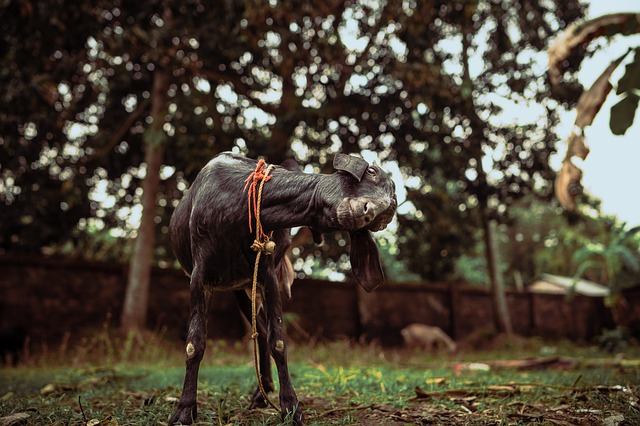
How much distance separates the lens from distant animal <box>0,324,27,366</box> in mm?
8445

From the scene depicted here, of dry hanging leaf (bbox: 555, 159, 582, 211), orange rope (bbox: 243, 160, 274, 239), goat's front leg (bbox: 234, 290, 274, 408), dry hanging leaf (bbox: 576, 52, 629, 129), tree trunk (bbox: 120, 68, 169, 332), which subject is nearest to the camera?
orange rope (bbox: 243, 160, 274, 239)

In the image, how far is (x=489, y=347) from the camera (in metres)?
12.6

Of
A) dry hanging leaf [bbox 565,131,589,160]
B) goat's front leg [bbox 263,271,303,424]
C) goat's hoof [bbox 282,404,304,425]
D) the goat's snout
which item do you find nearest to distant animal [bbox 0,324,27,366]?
goat's front leg [bbox 263,271,303,424]

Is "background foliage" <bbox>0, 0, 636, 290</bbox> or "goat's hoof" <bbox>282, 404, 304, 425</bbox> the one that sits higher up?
"background foliage" <bbox>0, 0, 636, 290</bbox>

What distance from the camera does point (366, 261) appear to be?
2.77 meters

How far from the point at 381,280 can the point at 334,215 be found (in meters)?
0.48

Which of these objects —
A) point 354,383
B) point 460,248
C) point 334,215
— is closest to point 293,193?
point 334,215

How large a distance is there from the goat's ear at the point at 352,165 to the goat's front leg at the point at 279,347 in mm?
806

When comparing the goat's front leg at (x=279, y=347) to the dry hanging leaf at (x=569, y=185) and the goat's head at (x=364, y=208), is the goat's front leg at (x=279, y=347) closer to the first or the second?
the goat's head at (x=364, y=208)

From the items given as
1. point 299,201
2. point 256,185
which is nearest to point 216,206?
point 256,185

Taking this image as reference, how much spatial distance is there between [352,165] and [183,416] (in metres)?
1.56

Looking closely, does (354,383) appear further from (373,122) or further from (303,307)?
(303,307)

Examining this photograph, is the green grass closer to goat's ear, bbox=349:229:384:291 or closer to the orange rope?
goat's ear, bbox=349:229:384:291

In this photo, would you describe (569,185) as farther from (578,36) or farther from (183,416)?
(183,416)
